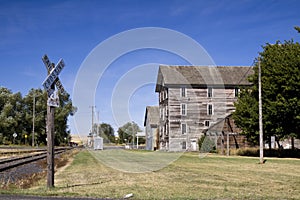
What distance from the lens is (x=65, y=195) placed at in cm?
1123

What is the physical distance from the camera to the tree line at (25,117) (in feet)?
298

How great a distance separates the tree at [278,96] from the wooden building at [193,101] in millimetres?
15277

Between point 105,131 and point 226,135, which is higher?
point 226,135

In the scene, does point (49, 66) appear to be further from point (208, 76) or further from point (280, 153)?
point (208, 76)

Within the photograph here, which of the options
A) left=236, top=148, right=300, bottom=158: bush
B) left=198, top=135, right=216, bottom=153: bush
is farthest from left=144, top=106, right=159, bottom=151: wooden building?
left=236, top=148, right=300, bottom=158: bush

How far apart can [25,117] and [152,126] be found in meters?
33.9

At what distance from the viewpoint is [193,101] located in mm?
65938

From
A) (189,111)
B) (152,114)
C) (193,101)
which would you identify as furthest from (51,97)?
(152,114)

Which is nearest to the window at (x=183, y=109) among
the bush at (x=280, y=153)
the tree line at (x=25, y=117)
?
the bush at (x=280, y=153)

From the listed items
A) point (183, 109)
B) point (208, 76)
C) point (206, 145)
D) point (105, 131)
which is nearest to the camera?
point (206, 145)

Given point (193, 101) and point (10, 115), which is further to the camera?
point (10, 115)

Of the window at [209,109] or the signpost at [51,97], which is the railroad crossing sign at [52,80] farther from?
the window at [209,109]

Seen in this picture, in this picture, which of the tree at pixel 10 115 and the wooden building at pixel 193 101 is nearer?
the wooden building at pixel 193 101

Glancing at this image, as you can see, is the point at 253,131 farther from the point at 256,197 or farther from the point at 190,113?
the point at 256,197
